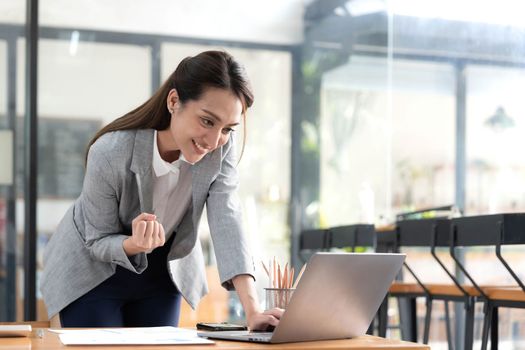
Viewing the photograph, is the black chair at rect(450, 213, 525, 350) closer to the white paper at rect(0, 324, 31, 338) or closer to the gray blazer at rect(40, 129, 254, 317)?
the gray blazer at rect(40, 129, 254, 317)

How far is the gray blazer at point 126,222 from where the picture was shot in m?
1.95

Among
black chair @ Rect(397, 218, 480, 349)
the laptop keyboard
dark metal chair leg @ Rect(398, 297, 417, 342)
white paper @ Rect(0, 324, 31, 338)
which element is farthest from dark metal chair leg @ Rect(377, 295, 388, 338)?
white paper @ Rect(0, 324, 31, 338)

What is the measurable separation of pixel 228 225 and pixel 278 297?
32 cm

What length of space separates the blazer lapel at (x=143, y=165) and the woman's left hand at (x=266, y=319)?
47 cm

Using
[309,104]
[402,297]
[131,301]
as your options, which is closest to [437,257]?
[402,297]

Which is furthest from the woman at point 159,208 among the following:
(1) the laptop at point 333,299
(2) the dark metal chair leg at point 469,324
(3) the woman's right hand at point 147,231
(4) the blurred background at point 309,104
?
(4) the blurred background at point 309,104

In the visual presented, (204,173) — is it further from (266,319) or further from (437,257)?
(437,257)

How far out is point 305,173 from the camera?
5.60 m

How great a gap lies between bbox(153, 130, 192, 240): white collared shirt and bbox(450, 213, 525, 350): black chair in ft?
5.16

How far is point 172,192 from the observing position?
2.10m

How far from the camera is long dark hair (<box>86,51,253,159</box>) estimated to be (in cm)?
193

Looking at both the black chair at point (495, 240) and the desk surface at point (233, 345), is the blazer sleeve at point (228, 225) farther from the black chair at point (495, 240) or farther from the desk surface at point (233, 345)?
the black chair at point (495, 240)

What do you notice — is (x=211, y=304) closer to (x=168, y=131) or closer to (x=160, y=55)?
(x=160, y=55)

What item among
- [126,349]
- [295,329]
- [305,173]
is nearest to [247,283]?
[295,329]
